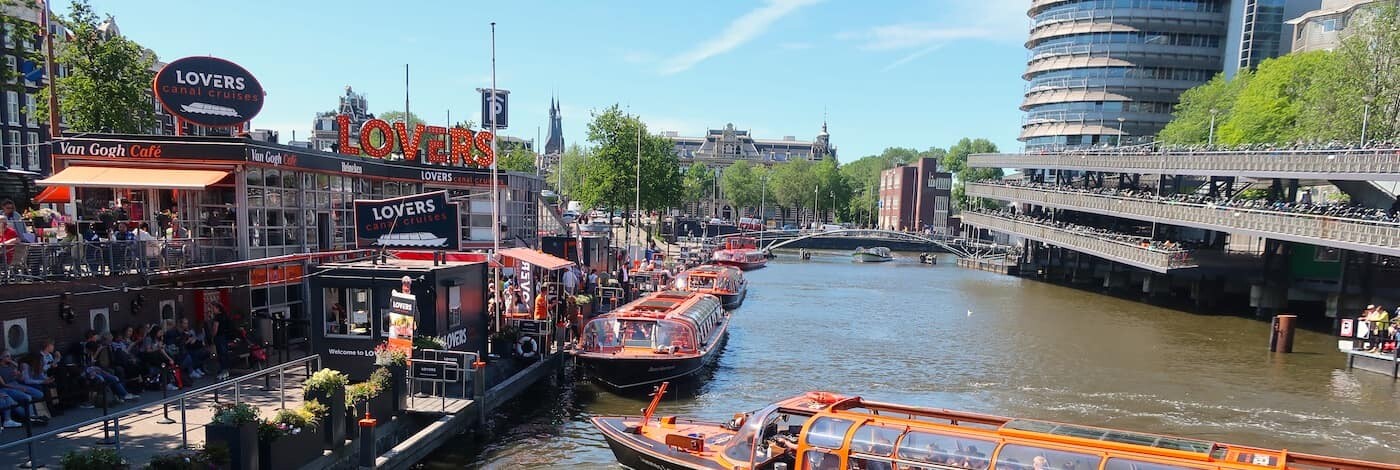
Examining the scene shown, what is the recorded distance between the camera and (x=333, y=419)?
13398 mm

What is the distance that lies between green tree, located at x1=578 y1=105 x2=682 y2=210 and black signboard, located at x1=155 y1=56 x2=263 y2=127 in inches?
1911

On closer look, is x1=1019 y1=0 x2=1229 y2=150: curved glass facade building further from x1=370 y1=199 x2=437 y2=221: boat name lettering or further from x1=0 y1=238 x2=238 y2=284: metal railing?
x1=0 y1=238 x2=238 y2=284: metal railing

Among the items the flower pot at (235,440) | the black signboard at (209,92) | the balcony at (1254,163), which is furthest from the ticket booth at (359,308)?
the balcony at (1254,163)

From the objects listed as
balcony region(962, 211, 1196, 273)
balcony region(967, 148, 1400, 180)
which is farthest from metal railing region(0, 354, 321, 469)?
balcony region(962, 211, 1196, 273)

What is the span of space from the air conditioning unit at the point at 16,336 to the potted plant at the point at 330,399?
6325 millimetres

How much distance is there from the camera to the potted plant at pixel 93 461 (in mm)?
9375

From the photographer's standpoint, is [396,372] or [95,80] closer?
[396,372]

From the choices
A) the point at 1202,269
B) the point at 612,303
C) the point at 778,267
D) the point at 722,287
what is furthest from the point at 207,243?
the point at 778,267

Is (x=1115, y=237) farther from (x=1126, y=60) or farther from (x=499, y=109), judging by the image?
(x=1126, y=60)

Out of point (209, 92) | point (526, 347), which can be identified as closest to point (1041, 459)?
point (526, 347)

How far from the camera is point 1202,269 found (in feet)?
153

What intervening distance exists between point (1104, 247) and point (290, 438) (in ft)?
167

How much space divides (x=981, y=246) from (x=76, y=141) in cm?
9236

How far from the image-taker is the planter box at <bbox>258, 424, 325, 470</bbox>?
11734 mm
